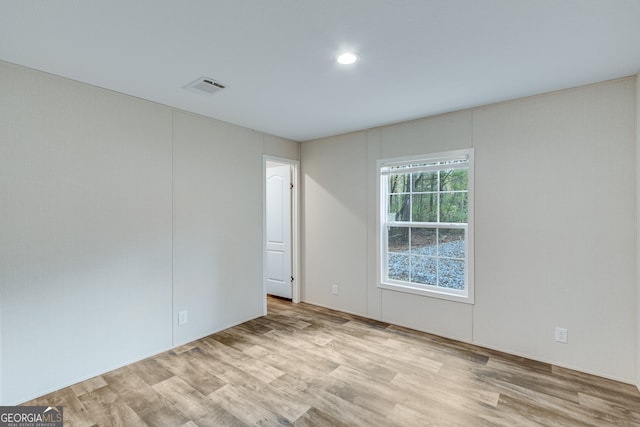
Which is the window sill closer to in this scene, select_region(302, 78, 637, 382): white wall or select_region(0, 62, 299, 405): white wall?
select_region(302, 78, 637, 382): white wall

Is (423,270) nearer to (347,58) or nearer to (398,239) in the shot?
(398,239)

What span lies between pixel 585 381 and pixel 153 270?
380 cm

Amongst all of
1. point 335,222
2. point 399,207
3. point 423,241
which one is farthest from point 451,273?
point 335,222

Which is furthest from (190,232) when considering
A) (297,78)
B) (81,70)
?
(297,78)

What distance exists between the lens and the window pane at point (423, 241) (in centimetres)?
342

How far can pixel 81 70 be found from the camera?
2.25 metres

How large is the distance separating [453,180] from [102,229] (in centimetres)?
337

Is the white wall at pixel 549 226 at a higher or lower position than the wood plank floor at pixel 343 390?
higher

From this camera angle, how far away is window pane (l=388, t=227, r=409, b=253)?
3.62 m

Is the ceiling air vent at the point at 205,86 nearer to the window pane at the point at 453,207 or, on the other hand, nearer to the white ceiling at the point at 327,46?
the white ceiling at the point at 327,46

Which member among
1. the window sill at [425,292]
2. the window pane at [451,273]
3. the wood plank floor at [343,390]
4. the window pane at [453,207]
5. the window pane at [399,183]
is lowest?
the wood plank floor at [343,390]

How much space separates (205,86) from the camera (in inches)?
99.7

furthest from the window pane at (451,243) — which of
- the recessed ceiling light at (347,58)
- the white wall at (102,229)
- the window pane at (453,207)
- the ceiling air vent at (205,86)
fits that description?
the ceiling air vent at (205,86)

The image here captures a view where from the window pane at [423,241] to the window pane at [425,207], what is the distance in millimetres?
126
